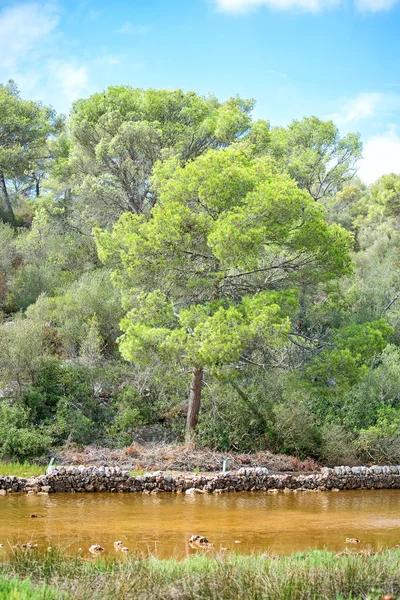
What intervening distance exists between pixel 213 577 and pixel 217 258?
38.9 ft

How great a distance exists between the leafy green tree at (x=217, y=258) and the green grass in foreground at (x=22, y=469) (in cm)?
372

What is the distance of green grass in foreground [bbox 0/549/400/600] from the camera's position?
5.90 m

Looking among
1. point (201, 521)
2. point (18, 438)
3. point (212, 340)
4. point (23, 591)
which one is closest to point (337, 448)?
point (212, 340)

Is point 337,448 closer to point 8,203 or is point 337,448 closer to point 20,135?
point 20,135

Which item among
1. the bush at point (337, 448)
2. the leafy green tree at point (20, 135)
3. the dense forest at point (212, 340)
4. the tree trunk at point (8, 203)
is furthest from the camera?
the tree trunk at point (8, 203)

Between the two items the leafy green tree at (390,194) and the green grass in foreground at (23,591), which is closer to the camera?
the green grass in foreground at (23,591)

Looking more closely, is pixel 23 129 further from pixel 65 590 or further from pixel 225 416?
pixel 65 590

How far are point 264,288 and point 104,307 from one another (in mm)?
7224

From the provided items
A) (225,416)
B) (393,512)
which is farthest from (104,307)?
(393,512)

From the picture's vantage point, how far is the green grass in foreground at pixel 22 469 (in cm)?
1415

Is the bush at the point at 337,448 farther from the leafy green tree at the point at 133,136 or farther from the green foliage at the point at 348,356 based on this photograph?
the leafy green tree at the point at 133,136

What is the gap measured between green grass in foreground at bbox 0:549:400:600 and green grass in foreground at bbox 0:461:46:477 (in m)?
7.45

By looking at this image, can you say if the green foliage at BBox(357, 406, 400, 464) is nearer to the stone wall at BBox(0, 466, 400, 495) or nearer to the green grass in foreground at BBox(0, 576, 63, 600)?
the stone wall at BBox(0, 466, 400, 495)

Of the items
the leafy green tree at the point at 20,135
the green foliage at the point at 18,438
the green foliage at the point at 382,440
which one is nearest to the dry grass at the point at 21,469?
the green foliage at the point at 18,438
